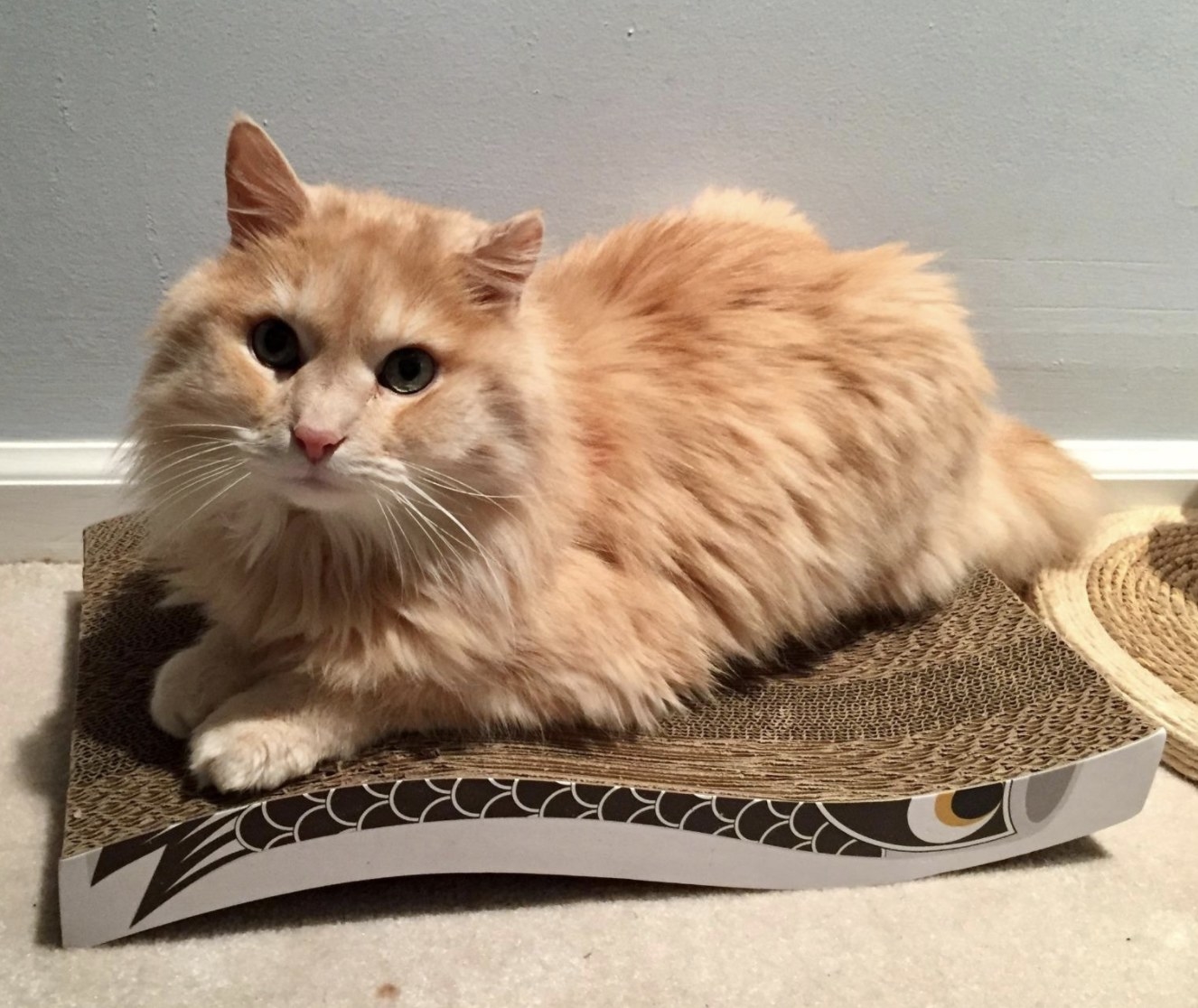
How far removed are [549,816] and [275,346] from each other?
0.53 meters

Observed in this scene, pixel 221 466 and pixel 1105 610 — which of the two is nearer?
pixel 221 466

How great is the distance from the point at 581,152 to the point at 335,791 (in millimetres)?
975

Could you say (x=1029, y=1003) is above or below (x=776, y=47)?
below

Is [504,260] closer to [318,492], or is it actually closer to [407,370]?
[407,370]

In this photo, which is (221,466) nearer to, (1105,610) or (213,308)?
(213,308)

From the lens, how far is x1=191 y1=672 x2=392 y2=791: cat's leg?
0.93 meters


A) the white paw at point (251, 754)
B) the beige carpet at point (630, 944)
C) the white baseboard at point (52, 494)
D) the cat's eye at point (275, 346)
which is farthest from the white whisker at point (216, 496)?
the white baseboard at point (52, 494)

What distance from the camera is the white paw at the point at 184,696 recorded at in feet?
3.39

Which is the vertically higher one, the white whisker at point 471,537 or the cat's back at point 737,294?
the cat's back at point 737,294

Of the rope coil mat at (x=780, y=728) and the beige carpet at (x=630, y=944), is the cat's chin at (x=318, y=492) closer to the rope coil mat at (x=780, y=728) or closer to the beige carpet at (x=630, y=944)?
the rope coil mat at (x=780, y=728)

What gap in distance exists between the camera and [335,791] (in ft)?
3.08

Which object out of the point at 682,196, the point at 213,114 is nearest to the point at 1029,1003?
the point at 682,196

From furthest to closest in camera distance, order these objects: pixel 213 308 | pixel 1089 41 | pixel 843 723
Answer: pixel 1089 41 < pixel 843 723 < pixel 213 308

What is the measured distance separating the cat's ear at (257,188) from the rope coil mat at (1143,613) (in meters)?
1.21
